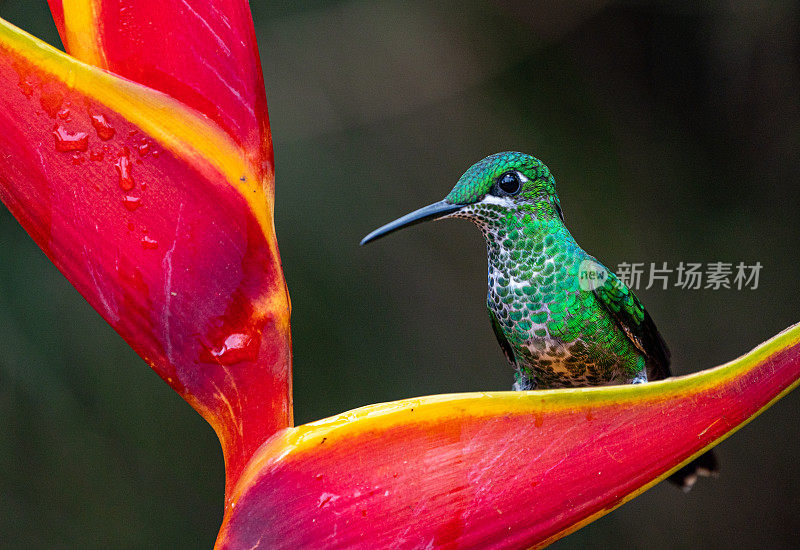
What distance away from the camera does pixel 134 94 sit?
0.23m

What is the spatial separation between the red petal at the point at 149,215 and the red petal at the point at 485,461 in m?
0.03

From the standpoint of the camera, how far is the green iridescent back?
0.88ft

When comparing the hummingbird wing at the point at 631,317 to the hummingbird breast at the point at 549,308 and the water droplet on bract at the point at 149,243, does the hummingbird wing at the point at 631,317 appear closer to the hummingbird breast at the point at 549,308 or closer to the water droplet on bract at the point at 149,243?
Answer: the hummingbird breast at the point at 549,308

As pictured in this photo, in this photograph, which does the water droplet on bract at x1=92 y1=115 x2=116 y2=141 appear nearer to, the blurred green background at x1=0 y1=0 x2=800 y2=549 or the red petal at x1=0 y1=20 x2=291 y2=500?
the red petal at x1=0 y1=20 x2=291 y2=500

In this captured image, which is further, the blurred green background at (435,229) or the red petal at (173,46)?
the blurred green background at (435,229)

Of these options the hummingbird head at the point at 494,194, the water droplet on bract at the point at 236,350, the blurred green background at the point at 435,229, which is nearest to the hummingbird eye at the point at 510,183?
the hummingbird head at the point at 494,194

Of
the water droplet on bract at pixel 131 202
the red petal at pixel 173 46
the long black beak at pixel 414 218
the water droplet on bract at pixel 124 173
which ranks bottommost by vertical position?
the long black beak at pixel 414 218

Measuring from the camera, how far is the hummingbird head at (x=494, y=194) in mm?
248

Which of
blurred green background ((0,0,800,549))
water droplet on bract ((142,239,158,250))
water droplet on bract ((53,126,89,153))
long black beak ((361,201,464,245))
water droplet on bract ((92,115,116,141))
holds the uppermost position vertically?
water droplet on bract ((92,115,116,141))

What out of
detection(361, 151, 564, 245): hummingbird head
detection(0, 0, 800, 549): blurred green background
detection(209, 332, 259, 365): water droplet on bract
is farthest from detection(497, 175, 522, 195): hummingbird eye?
detection(0, 0, 800, 549): blurred green background

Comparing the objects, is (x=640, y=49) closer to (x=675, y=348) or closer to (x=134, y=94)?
(x=675, y=348)

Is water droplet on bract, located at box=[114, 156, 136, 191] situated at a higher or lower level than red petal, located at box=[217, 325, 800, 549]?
higher

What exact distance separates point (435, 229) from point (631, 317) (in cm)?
66

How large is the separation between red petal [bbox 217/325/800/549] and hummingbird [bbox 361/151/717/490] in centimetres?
5
